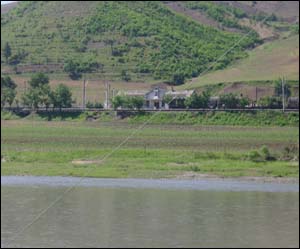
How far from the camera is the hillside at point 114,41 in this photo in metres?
52.2

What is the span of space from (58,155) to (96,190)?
10037mm

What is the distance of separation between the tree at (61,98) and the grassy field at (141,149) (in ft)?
8.67

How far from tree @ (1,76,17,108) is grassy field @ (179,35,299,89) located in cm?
844

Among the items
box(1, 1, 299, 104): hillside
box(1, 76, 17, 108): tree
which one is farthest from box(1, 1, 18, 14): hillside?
box(1, 76, 17, 108): tree

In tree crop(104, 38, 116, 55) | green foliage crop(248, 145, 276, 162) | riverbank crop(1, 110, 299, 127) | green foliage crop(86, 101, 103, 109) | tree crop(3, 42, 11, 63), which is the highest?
tree crop(104, 38, 116, 55)

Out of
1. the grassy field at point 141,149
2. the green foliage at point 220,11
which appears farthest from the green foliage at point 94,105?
the green foliage at point 220,11

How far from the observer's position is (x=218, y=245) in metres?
14.8

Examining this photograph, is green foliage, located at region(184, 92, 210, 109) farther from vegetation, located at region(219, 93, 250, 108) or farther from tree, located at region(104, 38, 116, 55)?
tree, located at region(104, 38, 116, 55)

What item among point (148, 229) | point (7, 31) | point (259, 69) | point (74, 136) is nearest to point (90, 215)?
point (148, 229)

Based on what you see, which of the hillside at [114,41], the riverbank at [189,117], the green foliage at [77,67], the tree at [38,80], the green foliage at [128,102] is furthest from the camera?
the green foliage at [77,67]

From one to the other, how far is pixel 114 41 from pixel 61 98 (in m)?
15.0

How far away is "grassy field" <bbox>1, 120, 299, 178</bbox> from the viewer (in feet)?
95.8

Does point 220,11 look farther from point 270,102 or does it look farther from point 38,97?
point 270,102

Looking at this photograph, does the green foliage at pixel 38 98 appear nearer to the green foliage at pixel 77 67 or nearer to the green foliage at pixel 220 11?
the green foliage at pixel 77 67
